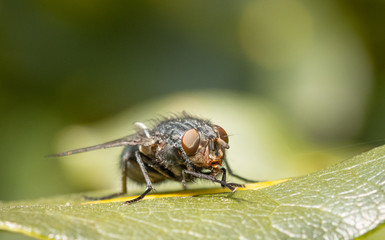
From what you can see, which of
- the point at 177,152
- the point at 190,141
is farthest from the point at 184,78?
the point at 190,141

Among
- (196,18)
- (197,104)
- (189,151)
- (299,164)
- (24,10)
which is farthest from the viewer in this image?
(196,18)

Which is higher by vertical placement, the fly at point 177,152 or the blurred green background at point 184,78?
the blurred green background at point 184,78

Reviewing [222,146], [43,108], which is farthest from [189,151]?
[43,108]

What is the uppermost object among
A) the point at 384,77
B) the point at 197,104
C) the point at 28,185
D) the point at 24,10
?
the point at 24,10

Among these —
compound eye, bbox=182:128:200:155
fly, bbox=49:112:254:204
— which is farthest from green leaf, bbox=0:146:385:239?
compound eye, bbox=182:128:200:155

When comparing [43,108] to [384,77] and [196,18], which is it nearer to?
[196,18]

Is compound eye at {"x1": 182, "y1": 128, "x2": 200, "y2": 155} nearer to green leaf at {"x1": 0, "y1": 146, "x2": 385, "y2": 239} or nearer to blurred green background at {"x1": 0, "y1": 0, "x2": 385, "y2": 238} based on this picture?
green leaf at {"x1": 0, "y1": 146, "x2": 385, "y2": 239}

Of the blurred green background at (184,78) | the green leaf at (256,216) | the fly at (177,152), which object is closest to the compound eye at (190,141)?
the fly at (177,152)

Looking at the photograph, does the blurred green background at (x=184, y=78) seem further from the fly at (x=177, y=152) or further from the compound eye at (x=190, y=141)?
the compound eye at (x=190, y=141)
